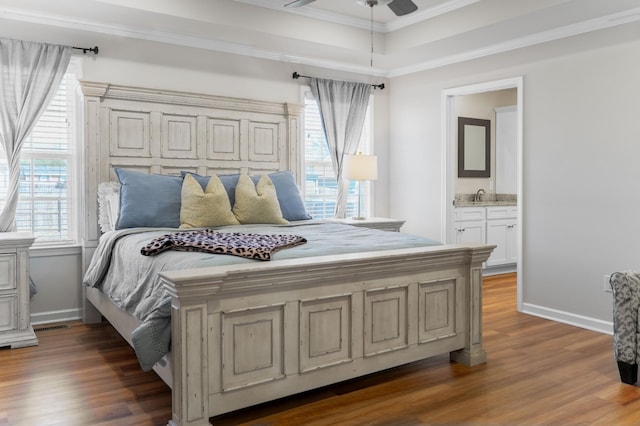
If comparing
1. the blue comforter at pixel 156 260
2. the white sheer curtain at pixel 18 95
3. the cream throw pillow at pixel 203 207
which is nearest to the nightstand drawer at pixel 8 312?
the blue comforter at pixel 156 260

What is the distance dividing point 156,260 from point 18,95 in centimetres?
219

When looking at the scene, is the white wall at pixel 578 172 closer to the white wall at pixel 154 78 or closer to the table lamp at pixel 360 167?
the table lamp at pixel 360 167

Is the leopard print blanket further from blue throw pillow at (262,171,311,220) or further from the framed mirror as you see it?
the framed mirror

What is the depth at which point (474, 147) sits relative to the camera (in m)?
6.45

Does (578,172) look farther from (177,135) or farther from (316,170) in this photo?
(177,135)

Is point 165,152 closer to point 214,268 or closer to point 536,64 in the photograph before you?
point 214,268

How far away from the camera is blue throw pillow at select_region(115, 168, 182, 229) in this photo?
148 inches

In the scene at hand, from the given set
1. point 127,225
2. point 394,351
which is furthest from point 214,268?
point 127,225

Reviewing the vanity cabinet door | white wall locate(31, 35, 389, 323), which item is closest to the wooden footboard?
white wall locate(31, 35, 389, 323)

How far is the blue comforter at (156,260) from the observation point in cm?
224

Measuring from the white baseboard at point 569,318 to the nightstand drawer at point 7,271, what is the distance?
3.96 m

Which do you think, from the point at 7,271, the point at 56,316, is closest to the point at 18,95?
the point at 7,271

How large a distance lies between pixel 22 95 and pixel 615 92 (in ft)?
14.4

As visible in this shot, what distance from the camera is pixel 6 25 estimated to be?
3877 millimetres
